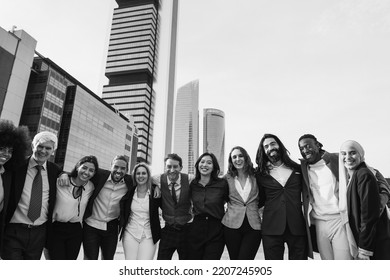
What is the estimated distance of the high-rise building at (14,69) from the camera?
35.9 meters

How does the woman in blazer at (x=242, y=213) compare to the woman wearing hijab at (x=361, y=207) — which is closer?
the woman wearing hijab at (x=361, y=207)

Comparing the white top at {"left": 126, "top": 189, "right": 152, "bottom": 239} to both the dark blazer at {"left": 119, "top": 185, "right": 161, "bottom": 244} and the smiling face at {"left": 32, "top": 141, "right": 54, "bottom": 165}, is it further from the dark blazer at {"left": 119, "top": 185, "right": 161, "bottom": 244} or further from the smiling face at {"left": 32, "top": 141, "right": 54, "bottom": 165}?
the smiling face at {"left": 32, "top": 141, "right": 54, "bottom": 165}

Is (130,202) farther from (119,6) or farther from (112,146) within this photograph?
(119,6)

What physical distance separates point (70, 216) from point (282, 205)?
9.91 feet

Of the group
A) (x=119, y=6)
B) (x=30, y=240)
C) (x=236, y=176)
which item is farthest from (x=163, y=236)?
(x=119, y=6)

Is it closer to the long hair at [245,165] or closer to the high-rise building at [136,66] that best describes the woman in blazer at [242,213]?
the long hair at [245,165]

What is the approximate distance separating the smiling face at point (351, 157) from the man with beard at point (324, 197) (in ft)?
0.73

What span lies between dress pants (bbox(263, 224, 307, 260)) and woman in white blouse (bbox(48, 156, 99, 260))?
2.71 metres

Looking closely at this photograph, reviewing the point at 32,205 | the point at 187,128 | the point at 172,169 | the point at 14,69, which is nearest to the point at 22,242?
the point at 32,205

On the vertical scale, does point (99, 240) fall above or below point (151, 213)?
below

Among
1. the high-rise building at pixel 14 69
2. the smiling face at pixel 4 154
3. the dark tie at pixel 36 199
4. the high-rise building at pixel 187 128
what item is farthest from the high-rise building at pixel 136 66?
the smiling face at pixel 4 154

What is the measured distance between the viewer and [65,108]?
157ft

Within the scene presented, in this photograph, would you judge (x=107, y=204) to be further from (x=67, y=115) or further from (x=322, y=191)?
(x=67, y=115)

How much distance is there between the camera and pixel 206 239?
3.85m
